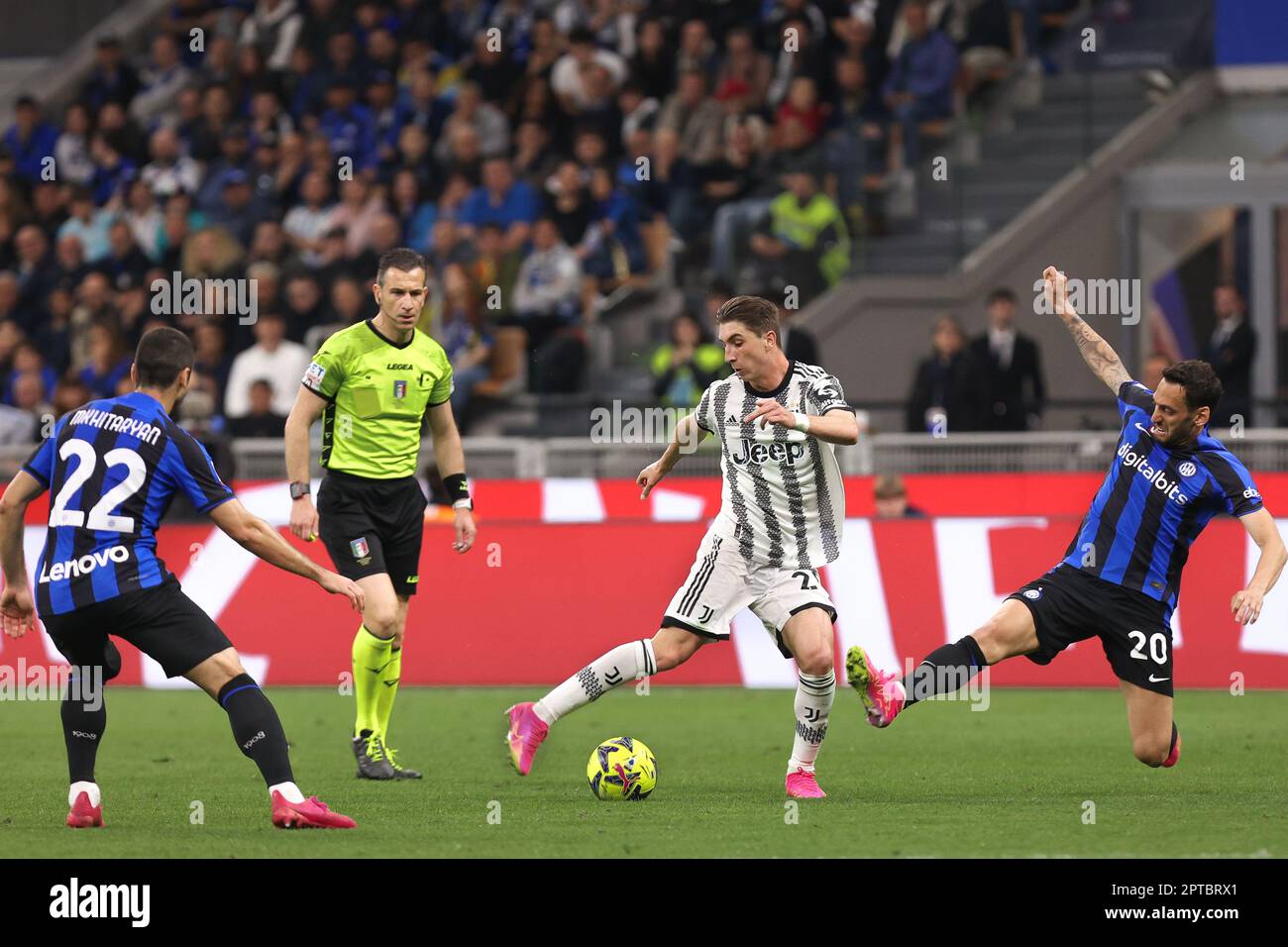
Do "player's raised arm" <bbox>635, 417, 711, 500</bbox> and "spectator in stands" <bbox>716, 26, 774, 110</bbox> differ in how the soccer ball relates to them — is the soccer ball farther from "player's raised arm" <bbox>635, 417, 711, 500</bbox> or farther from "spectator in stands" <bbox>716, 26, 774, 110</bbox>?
"spectator in stands" <bbox>716, 26, 774, 110</bbox>

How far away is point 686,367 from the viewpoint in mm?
15930

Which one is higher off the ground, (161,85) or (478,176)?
(161,85)

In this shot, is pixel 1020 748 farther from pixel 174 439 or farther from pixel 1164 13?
pixel 1164 13

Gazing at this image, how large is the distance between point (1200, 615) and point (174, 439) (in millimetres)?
7580

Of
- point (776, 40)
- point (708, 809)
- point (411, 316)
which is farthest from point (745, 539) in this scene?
point (776, 40)

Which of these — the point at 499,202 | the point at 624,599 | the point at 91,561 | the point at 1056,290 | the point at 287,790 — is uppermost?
the point at 499,202

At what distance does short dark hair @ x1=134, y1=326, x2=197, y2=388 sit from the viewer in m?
7.36

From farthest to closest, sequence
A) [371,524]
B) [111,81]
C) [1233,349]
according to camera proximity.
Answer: [111,81]
[1233,349]
[371,524]

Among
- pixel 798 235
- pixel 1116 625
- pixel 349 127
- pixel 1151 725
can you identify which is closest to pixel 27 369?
pixel 349 127

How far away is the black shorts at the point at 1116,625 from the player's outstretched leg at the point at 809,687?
3.01ft

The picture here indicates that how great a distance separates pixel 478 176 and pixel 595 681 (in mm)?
11273

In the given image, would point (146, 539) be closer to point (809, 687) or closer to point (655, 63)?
point (809, 687)

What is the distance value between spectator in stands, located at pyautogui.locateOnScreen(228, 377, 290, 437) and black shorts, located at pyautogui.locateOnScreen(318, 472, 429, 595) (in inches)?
248

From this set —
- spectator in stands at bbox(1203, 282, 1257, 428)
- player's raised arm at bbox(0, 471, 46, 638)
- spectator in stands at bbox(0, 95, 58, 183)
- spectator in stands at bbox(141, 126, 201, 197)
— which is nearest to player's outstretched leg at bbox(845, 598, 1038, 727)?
player's raised arm at bbox(0, 471, 46, 638)
